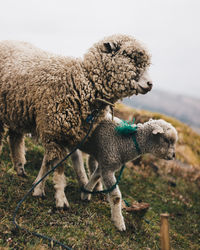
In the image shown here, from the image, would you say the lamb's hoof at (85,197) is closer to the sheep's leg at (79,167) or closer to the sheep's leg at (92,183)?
the sheep's leg at (92,183)

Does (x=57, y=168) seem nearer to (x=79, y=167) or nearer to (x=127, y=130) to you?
(x=79, y=167)

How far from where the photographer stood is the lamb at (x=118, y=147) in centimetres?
457

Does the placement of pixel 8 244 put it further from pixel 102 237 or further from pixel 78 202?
pixel 78 202

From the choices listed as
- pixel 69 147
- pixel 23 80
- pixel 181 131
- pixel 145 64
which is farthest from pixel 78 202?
pixel 181 131

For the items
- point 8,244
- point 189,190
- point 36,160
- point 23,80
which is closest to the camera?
point 8,244

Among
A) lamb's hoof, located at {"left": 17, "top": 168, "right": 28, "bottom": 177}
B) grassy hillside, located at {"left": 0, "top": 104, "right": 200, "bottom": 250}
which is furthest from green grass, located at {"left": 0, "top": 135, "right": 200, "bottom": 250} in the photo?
lamb's hoof, located at {"left": 17, "top": 168, "right": 28, "bottom": 177}

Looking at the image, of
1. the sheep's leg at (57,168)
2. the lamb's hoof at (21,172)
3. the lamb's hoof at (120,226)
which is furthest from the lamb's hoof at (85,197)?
the lamb's hoof at (21,172)

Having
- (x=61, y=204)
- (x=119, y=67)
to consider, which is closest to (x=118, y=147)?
(x=61, y=204)

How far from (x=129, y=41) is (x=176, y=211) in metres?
4.77

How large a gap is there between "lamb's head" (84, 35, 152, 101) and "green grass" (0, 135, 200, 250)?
201cm

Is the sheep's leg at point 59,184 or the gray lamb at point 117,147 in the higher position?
the gray lamb at point 117,147

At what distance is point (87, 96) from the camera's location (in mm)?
4141

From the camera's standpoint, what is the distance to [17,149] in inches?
221

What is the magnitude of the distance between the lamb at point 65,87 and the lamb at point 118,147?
0.53 m
